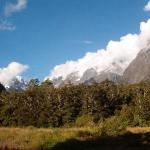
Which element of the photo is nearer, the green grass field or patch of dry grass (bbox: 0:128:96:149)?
the green grass field

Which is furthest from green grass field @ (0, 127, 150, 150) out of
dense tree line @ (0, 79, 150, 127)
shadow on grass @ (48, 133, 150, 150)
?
dense tree line @ (0, 79, 150, 127)

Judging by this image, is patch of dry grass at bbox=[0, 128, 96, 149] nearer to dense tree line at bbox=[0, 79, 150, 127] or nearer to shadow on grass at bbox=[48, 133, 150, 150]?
shadow on grass at bbox=[48, 133, 150, 150]

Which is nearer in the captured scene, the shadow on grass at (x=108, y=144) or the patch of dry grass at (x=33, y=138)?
the shadow on grass at (x=108, y=144)

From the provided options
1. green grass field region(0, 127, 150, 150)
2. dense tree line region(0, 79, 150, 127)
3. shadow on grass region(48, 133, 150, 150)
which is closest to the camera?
shadow on grass region(48, 133, 150, 150)

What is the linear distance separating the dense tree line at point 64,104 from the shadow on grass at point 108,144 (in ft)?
335

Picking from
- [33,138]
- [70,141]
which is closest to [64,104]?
[33,138]

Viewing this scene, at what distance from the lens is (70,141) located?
29.0 meters

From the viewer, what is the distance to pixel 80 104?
502 feet

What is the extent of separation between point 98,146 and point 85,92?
129 m

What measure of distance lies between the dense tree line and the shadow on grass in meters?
102

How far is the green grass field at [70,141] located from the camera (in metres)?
27.8

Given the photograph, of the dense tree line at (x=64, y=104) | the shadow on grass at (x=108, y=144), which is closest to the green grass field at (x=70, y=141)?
the shadow on grass at (x=108, y=144)

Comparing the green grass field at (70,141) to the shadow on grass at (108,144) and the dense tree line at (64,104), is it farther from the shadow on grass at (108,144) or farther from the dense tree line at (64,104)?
the dense tree line at (64,104)

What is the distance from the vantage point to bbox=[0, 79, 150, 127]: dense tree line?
469ft
